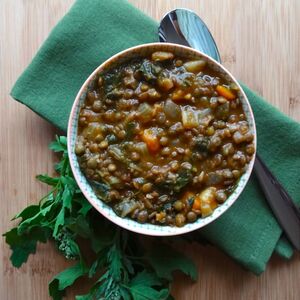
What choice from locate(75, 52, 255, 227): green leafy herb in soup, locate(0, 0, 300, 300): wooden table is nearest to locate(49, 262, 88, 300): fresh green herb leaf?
locate(0, 0, 300, 300): wooden table

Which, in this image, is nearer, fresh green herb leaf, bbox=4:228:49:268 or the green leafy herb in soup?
the green leafy herb in soup

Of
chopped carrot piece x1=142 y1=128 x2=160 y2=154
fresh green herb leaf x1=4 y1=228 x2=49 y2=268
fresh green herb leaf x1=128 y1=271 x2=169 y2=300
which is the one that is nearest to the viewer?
chopped carrot piece x1=142 y1=128 x2=160 y2=154

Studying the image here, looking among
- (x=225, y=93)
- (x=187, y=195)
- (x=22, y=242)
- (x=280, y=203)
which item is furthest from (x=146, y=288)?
(x=225, y=93)

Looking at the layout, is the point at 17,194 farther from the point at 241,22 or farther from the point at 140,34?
the point at 241,22

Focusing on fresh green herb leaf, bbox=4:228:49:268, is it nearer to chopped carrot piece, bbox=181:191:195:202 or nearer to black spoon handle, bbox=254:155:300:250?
chopped carrot piece, bbox=181:191:195:202

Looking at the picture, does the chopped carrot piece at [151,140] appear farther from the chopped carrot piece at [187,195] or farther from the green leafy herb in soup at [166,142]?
A: the chopped carrot piece at [187,195]

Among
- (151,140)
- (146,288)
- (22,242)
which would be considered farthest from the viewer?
(22,242)

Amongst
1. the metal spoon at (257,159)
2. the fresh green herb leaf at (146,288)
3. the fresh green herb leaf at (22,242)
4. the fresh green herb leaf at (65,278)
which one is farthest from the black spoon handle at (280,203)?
the fresh green herb leaf at (22,242)

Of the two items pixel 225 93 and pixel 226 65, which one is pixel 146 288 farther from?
pixel 226 65
